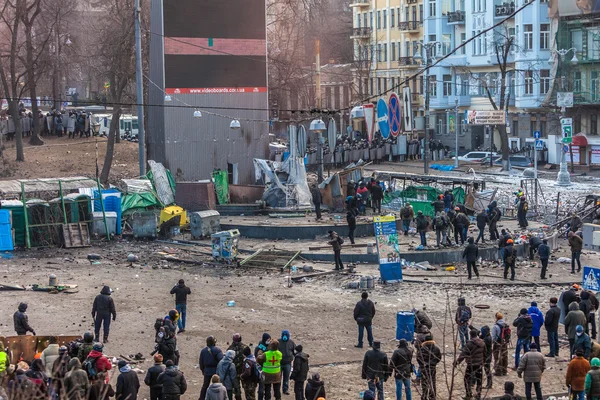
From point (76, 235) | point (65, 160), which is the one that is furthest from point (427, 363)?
point (65, 160)

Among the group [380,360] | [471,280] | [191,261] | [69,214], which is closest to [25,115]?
[69,214]

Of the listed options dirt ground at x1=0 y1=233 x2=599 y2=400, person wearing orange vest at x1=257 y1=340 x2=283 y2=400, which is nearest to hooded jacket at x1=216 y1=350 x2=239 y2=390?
person wearing orange vest at x1=257 y1=340 x2=283 y2=400

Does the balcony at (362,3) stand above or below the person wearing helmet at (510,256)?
above

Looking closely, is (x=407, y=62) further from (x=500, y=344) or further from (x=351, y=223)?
(x=500, y=344)

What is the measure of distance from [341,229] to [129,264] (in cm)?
782

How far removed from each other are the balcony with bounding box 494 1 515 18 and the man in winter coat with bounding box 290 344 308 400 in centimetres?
5366

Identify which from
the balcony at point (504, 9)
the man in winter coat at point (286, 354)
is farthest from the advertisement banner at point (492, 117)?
the man in winter coat at point (286, 354)

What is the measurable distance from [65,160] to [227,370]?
1265 inches

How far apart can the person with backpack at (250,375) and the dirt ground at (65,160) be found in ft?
89.5

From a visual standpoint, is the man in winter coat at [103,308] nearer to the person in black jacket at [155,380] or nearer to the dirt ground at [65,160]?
the person in black jacket at [155,380]

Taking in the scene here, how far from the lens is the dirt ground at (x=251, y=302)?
1923 cm

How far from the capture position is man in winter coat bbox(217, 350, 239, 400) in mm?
15188

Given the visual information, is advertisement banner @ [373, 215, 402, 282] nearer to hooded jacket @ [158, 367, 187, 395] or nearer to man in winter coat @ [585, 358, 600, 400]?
man in winter coat @ [585, 358, 600, 400]

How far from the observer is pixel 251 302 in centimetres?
2402
